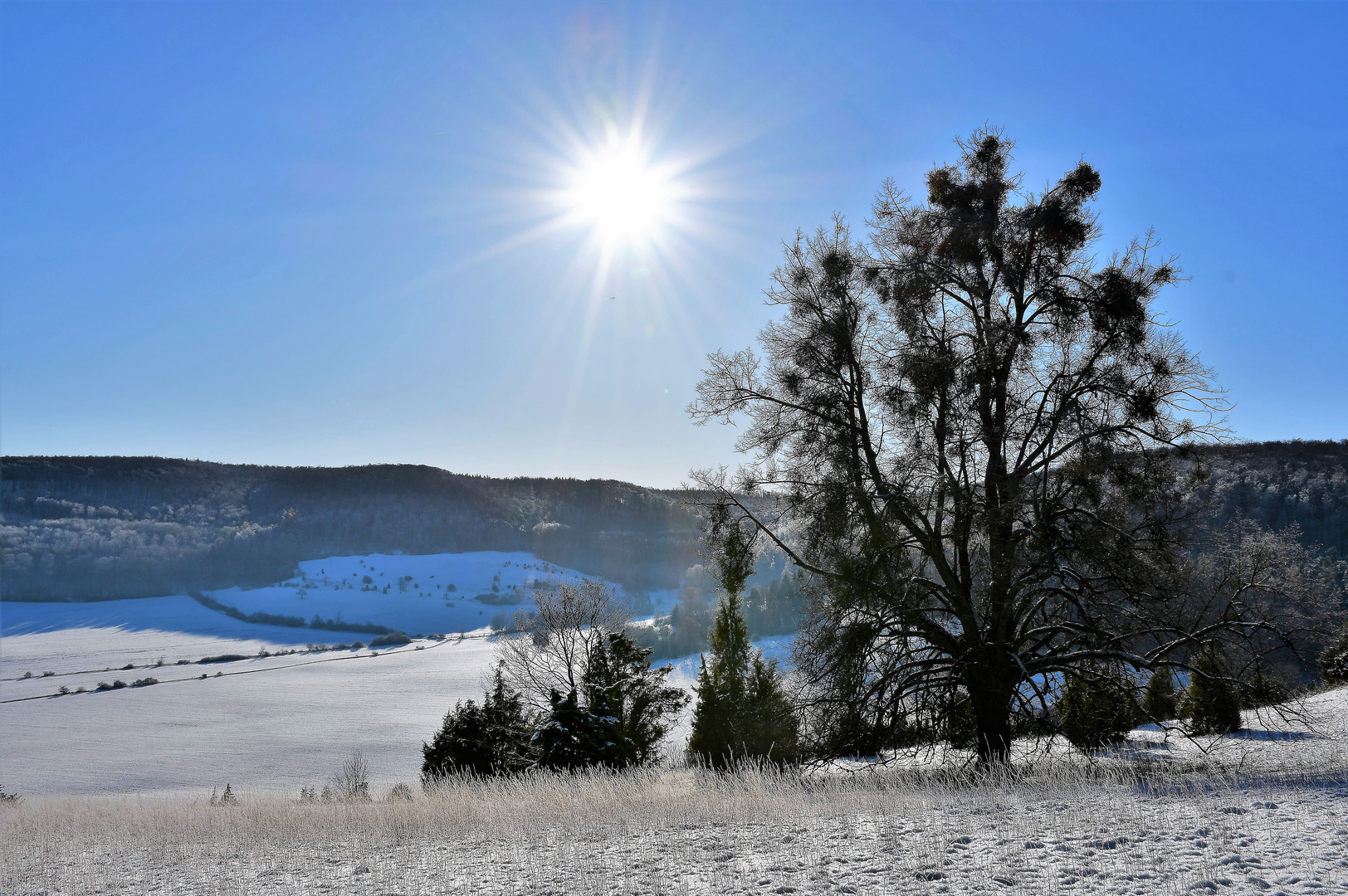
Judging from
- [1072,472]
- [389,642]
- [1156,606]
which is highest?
[1072,472]

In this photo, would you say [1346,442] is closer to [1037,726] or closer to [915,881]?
[1037,726]

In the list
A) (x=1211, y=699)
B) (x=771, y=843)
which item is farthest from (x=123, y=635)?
(x=1211, y=699)

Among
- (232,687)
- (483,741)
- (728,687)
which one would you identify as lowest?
(232,687)

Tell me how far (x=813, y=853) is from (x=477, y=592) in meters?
168

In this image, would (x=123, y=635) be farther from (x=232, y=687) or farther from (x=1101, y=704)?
(x=1101, y=704)

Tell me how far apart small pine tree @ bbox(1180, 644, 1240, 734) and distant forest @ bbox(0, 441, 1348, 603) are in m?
122

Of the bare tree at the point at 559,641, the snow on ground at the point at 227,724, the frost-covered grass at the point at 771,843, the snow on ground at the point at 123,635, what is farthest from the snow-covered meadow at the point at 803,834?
the snow on ground at the point at 123,635

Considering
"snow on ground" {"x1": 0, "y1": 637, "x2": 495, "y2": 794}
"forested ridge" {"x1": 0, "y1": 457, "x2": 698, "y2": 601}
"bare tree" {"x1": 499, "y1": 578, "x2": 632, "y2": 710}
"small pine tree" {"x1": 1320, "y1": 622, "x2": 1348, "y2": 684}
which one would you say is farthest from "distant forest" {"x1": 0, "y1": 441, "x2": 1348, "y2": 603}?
"small pine tree" {"x1": 1320, "y1": 622, "x2": 1348, "y2": 684}

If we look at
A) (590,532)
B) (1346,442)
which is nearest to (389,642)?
(590,532)

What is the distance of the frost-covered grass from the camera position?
509cm

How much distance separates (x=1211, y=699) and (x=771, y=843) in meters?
9.51

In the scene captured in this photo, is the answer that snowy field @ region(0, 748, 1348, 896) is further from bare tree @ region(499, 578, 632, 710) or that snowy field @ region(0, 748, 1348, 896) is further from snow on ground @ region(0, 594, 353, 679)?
snow on ground @ region(0, 594, 353, 679)

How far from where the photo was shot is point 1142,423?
35.9ft

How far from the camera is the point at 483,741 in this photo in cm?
2256
